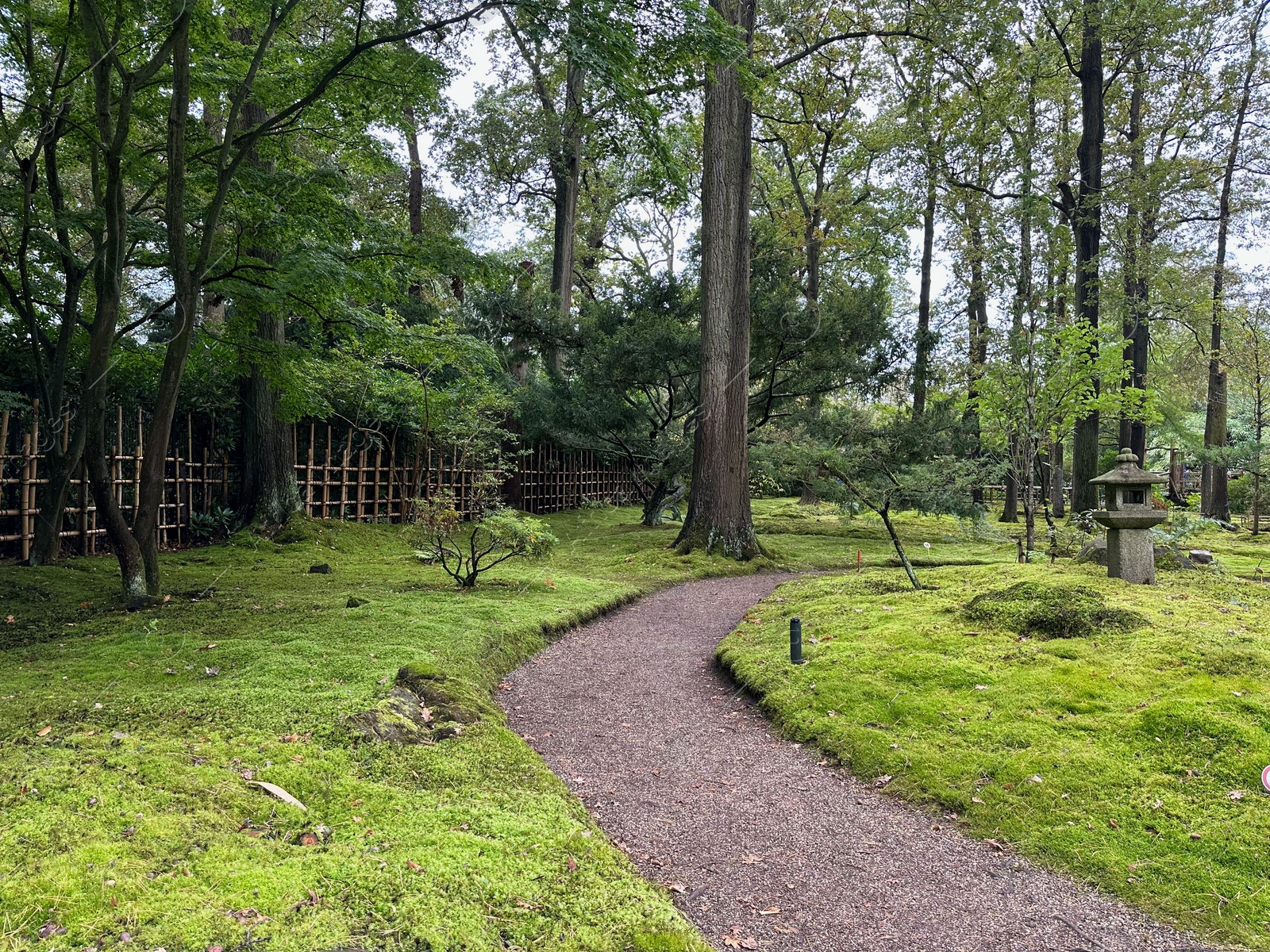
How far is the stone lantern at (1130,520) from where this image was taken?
7.02 metres

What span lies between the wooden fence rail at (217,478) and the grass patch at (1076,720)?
556 cm

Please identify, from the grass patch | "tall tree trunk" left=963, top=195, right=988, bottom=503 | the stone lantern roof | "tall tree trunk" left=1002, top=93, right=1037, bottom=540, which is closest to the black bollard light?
the grass patch

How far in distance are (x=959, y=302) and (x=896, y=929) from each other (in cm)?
2447

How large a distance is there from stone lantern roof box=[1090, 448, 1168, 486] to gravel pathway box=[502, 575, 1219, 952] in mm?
4759

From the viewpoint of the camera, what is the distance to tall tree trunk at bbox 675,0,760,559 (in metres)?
11.4

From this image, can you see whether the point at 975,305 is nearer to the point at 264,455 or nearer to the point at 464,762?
the point at 264,455

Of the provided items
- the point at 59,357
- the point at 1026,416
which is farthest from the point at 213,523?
the point at 1026,416

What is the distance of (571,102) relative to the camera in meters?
18.5

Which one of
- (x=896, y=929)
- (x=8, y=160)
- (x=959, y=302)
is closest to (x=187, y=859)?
(x=896, y=929)

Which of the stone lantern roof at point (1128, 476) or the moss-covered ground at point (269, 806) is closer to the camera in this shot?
the moss-covered ground at point (269, 806)

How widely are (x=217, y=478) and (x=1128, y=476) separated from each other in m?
11.8

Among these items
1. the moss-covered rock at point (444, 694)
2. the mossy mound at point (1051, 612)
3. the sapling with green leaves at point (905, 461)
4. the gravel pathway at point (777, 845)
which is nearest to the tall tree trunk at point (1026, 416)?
the sapling with green leaves at point (905, 461)

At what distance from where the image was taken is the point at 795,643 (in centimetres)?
535

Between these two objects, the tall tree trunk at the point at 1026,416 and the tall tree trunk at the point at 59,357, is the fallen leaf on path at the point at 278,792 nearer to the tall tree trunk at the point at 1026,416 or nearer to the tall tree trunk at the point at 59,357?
the tall tree trunk at the point at 59,357
